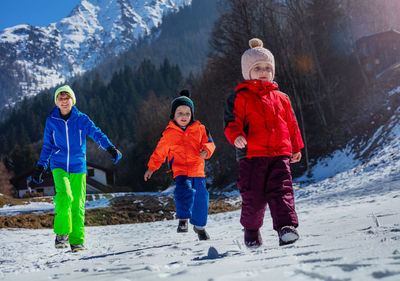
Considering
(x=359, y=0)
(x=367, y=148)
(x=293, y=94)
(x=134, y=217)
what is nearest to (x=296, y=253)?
(x=134, y=217)

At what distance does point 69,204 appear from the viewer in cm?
461

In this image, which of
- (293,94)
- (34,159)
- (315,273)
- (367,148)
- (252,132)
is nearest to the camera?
(315,273)

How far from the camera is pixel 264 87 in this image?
137 inches

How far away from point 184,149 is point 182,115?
515 millimetres

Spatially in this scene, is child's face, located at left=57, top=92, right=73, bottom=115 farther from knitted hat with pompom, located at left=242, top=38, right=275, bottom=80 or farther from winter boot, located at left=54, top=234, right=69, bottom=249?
knitted hat with pompom, located at left=242, top=38, right=275, bottom=80

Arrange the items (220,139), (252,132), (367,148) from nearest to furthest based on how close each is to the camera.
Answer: (252,132), (367,148), (220,139)

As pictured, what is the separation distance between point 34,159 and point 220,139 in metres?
51.1

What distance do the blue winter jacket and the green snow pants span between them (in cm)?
12

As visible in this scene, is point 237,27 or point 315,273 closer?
point 315,273

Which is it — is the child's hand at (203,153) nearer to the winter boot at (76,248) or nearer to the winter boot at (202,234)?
the winter boot at (202,234)

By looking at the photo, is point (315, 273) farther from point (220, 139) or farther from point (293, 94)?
point (220, 139)

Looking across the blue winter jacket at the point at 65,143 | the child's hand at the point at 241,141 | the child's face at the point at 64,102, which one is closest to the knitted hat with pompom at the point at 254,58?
the child's hand at the point at 241,141

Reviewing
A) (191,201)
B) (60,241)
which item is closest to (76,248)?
(60,241)

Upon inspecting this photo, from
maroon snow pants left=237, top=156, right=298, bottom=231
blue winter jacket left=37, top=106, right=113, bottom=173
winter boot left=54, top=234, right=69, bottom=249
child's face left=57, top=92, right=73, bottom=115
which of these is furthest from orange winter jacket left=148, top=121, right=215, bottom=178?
maroon snow pants left=237, top=156, right=298, bottom=231
